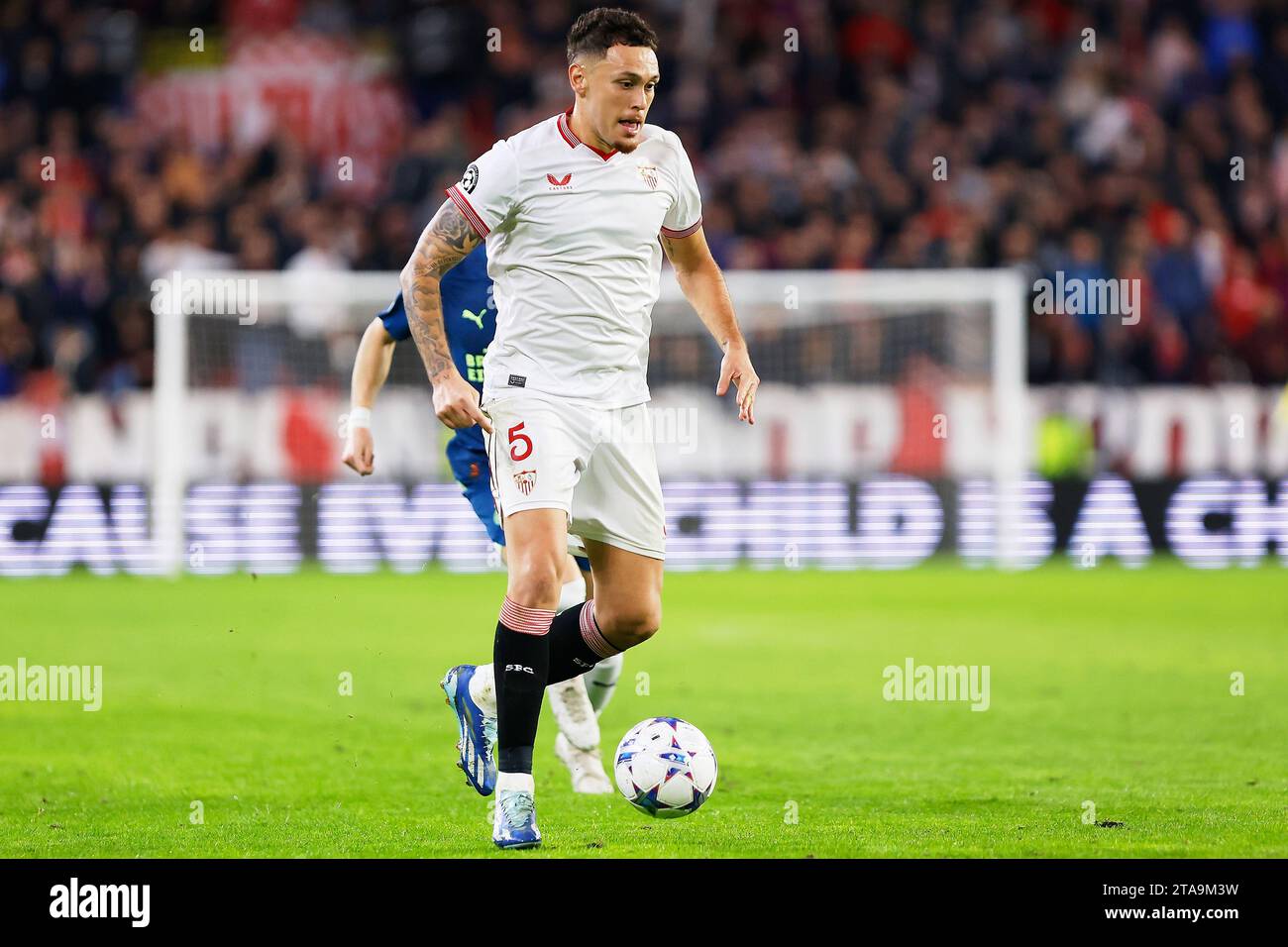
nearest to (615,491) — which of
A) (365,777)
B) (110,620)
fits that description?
(365,777)

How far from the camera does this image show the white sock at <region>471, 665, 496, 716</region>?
5734 mm

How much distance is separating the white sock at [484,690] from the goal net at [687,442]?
8.70 meters

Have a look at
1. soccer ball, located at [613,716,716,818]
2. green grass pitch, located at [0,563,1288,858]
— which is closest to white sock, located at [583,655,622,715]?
green grass pitch, located at [0,563,1288,858]

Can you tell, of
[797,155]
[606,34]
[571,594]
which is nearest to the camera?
[606,34]

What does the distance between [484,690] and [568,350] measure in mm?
1112

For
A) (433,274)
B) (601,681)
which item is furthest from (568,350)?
(601,681)

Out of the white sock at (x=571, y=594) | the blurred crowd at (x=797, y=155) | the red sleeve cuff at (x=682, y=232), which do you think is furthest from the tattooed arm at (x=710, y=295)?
the blurred crowd at (x=797, y=155)

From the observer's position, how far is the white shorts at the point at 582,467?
5.19m

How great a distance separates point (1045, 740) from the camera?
23.8 ft

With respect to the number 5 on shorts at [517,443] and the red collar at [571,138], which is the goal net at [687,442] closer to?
the red collar at [571,138]

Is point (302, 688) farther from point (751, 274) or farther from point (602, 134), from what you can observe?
point (751, 274)

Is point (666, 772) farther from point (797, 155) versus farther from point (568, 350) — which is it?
point (797, 155)

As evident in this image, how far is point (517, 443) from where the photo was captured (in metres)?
5.21

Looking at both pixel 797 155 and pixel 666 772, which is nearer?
pixel 666 772
